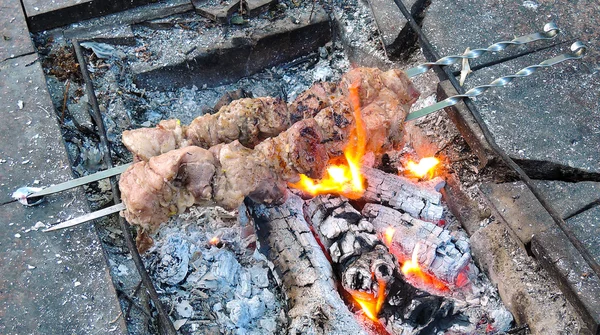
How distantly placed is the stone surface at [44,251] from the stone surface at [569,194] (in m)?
2.59

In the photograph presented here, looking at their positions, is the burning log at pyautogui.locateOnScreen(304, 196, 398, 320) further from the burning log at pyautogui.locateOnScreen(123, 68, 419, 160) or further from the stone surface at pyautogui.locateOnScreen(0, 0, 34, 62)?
the stone surface at pyautogui.locateOnScreen(0, 0, 34, 62)

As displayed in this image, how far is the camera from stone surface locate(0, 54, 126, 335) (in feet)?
9.53

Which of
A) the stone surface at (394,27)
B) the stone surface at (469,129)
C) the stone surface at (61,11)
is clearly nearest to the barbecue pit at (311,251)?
the stone surface at (469,129)

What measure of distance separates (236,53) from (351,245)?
1.97 meters

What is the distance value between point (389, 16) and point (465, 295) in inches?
88.7

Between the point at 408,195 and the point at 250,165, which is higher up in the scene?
the point at 250,165

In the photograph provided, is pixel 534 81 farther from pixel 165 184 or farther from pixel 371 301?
pixel 165 184

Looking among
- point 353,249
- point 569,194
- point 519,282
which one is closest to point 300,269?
point 353,249

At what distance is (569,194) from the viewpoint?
3.43m

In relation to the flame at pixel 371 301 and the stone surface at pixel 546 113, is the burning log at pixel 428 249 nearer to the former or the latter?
the flame at pixel 371 301

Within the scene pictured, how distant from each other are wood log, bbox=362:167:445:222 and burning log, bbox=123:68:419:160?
2.00 ft

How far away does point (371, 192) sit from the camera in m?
3.85

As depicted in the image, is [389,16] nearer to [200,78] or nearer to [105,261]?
[200,78]

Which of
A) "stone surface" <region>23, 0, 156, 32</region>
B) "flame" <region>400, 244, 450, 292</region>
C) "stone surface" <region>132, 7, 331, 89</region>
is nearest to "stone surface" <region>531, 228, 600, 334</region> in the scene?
"flame" <region>400, 244, 450, 292</region>
